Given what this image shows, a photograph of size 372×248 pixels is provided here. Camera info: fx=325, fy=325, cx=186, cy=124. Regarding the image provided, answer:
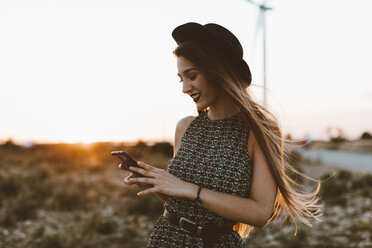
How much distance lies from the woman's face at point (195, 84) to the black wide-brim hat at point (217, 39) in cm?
15

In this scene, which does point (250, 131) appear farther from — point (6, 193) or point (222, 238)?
point (6, 193)

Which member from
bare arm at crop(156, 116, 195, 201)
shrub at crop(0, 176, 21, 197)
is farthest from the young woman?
shrub at crop(0, 176, 21, 197)

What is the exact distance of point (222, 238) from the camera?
6.19 feet

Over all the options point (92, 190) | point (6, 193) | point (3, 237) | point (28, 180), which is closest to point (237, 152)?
point (3, 237)

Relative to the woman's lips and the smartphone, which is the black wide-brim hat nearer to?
the woman's lips

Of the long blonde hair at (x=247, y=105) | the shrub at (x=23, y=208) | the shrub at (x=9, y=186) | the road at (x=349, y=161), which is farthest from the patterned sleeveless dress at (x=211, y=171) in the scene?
the road at (x=349, y=161)

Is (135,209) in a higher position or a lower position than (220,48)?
lower

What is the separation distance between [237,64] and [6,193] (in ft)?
30.8

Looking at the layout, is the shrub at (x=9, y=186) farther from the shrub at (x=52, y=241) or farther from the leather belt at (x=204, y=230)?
the leather belt at (x=204, y=230)

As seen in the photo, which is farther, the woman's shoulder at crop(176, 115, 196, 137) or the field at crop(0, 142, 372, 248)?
the field at crop(0, 142, 372, 248)

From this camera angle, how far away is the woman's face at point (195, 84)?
74.0 inches

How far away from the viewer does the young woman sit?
1753 mm

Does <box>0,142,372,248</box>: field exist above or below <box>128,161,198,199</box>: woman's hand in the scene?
below

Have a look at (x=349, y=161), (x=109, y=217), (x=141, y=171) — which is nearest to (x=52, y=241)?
(x=109, y=217)
